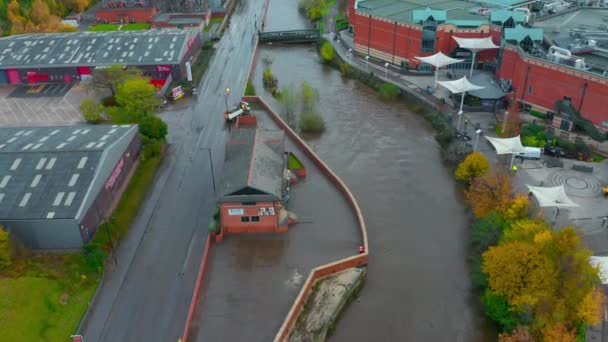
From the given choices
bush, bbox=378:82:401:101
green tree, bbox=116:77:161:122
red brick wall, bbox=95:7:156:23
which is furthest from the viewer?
red brick wall, bbox=95:7:156:23

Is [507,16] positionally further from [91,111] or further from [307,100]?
[91,111]

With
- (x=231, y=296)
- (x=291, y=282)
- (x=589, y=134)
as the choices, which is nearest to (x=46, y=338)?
(x=231, y=296)

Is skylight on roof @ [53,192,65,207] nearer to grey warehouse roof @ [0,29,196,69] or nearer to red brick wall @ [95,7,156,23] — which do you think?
grey warehouse roof @ [0,29,196,69]

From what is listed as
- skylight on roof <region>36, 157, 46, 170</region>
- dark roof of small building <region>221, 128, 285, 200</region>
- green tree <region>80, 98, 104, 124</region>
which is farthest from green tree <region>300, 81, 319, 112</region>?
skylight on roof <region>36, 157, 46, 170</region>

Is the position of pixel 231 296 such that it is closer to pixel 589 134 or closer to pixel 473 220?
pixel 473 220

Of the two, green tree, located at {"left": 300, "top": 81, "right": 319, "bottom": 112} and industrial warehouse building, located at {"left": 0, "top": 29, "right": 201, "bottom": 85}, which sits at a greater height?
industrial warehouse building, located at {"left": 0, "top": 29, "right": 201, "bottom": 85}

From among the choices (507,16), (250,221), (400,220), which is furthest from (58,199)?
(507,16)
